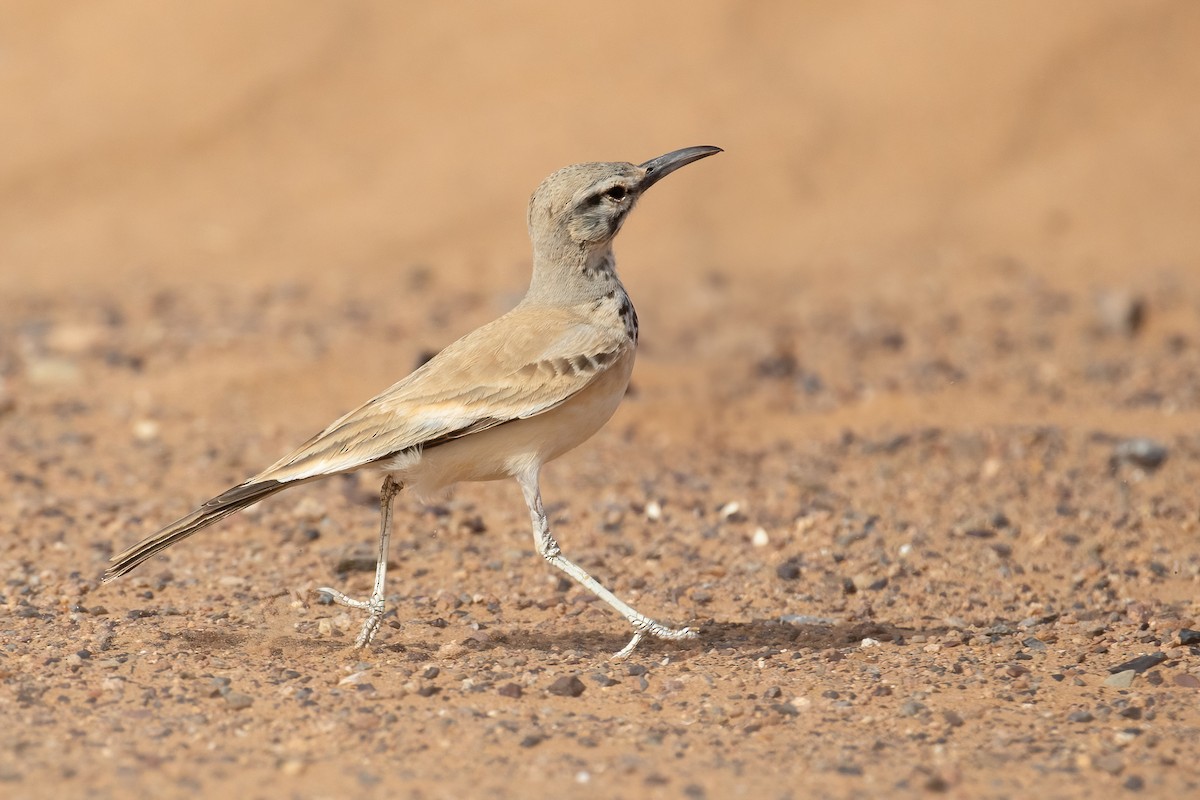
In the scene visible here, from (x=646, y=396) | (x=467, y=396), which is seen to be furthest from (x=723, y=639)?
(x=646, y=396)

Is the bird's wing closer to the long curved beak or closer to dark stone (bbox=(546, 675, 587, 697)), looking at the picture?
the long curved beak

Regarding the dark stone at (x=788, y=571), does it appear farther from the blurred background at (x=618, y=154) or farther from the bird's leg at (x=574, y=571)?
the blurred background at (x=618, y=154)

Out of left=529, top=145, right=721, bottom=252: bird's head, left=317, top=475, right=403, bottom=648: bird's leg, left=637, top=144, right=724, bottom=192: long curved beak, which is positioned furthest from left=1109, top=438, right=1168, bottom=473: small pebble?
left=317, top=475, right=403, bottom=648: bird's leg

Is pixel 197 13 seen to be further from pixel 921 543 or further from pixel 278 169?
pixel 921 543

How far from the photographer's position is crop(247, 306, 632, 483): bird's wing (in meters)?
5.29

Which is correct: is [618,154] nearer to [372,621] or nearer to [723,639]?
[723,639]

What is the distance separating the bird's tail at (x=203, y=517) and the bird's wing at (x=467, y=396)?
0.06 metres

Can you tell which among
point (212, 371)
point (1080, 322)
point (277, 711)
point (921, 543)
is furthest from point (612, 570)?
point (1080, 322)

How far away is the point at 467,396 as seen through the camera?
5391 millimetres

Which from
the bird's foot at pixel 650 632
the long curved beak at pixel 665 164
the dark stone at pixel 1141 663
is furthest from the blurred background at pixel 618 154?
the dark stone at pixel 1141 663

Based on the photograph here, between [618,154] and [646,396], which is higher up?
[618,154]

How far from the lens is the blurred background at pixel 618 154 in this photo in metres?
12.1

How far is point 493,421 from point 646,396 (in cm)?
422

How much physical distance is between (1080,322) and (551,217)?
253 inches
